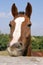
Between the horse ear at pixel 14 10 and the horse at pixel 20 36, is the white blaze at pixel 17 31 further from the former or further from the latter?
the horse ear at pixel 14 10

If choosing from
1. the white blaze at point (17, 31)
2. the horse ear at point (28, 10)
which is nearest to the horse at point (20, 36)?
the white blaze at point (17, 31)

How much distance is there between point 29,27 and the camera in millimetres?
5066

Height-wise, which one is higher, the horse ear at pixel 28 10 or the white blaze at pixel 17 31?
the horse ear at pixel 28 10

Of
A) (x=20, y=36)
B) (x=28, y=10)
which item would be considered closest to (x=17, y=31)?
(x=20, y=36)

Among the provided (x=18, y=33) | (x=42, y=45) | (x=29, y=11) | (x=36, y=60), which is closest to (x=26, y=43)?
(x=18, y=33)

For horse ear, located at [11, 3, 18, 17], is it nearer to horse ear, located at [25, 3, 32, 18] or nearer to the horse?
horse ear, located at [25, 3, 32, 18]

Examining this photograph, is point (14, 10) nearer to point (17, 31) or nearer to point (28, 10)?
point (28, 10)

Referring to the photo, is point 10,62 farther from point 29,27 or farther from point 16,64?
point 29,27

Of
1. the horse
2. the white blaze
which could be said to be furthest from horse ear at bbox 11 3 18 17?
the white blaze

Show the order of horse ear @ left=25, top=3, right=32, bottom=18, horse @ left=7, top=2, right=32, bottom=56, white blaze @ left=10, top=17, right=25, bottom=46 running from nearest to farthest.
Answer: horse @ left=7, top=2, right=32, bottom=56 → white blaze @ left=10, top=17, right=25, bottom=46 → horse ear @ left=25, top=3, right=32, bottom=18

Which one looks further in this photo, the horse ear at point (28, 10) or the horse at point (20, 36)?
the horse ear at point (28, 10)

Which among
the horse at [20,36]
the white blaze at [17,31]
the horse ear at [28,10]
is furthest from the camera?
the horse ear at [28,10]

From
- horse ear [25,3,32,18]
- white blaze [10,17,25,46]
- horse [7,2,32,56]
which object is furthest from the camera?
horse ear [25,3,32,18]

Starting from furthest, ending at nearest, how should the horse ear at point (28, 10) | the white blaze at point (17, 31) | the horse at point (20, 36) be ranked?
the horse ear at point (28, 10) → the white blaze at point (17, 31) → the horse at point (20, 36)
